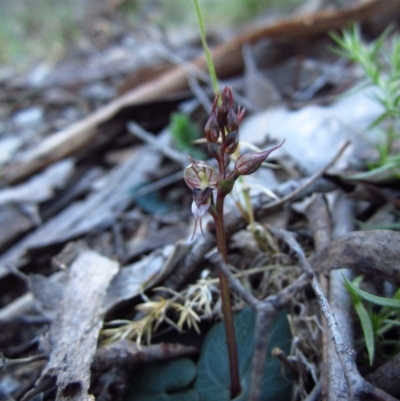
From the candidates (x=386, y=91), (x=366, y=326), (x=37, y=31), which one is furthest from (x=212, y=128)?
(x=37, y=31)

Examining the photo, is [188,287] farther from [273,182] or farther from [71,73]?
[71,73]

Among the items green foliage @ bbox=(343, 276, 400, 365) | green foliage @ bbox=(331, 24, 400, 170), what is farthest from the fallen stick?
green foliage @ bbox=(343, 276, 400, 365)

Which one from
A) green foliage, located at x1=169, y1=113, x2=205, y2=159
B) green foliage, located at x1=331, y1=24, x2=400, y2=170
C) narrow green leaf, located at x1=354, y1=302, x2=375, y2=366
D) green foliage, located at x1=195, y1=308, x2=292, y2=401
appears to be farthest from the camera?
green foliage, located at x1=169, y1=113, x2=205, y2=159

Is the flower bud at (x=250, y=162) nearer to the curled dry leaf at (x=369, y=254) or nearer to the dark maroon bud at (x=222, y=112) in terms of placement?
the dark maroon bud at (x=222, y=112)

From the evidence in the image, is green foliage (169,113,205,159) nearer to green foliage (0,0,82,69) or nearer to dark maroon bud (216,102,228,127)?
dark maroon bud (216,102,228,127)

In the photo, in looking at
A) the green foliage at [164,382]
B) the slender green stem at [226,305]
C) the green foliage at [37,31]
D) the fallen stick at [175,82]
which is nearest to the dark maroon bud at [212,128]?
the slender green stem at [226,305]

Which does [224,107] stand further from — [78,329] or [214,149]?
[78,329]
